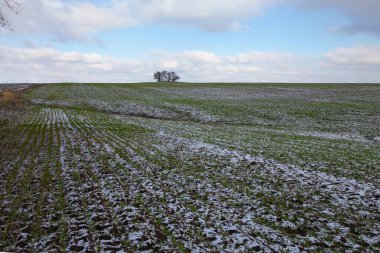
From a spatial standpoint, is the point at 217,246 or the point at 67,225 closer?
the point at 217,246

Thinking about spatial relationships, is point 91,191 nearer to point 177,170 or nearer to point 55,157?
point 177,170

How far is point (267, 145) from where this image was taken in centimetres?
1850

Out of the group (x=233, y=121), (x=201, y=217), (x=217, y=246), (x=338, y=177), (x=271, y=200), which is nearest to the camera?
(x=217, y=246)

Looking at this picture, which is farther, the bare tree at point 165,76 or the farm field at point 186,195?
the bare tree at point 165,76

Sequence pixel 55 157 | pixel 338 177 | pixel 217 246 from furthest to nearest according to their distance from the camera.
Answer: pixel 55 157 < pixel 338 177 < pixel 217 246

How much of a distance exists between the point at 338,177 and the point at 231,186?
4.88 meters

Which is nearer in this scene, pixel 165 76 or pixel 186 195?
pixel 186 195

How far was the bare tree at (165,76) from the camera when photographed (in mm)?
153500

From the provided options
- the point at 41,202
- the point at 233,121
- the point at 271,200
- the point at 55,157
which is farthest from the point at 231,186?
the point at 233,121

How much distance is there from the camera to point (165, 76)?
15438cm

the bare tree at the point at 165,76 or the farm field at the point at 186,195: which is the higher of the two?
the bare tree at the point at 165,76

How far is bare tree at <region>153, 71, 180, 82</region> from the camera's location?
15350 cm

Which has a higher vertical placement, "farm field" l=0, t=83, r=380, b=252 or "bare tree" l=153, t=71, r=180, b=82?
"bare tree" l=153, t=71, r=180, b=82

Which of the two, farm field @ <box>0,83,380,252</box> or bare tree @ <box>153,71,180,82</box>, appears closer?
farm field @ <box>0,83,380,252</box>
